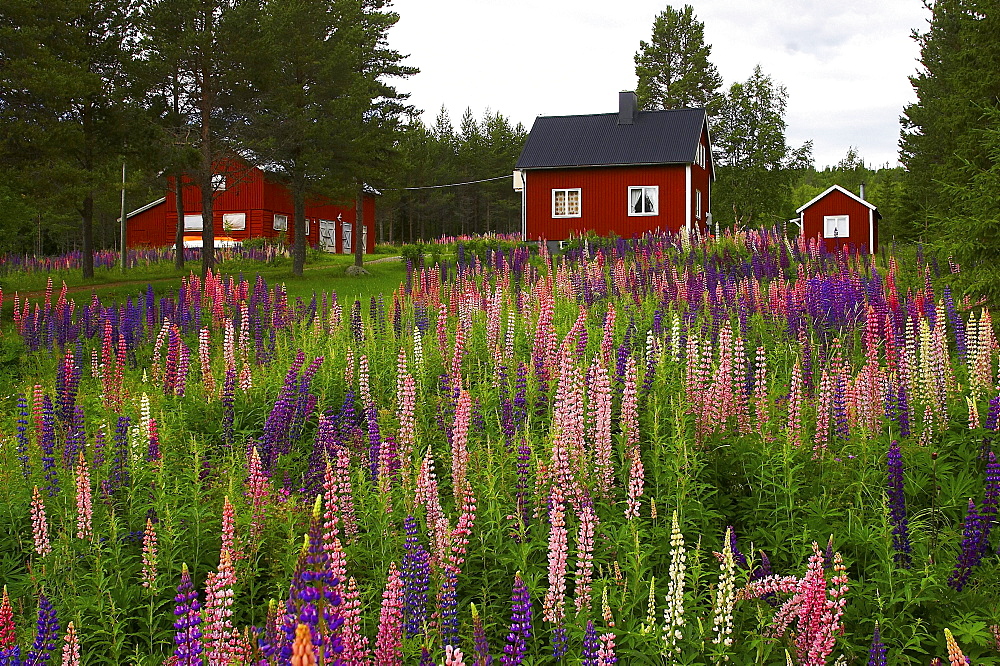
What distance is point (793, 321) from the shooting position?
8.25 meters

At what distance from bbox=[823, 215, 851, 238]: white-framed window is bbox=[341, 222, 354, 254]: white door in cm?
3111

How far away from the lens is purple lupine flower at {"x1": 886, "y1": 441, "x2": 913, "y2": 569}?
162 inches

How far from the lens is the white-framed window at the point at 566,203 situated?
3719cm

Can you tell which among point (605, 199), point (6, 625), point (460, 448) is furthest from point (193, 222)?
point (6, 625)

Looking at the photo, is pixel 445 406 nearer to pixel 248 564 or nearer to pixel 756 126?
pixel 248 564

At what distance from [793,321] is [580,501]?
4867mm

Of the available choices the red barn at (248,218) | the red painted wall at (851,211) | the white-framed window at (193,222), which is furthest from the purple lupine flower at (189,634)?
the red painted wall at (851,211)

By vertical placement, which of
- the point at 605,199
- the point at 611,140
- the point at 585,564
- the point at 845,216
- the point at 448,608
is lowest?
the point at 448,608

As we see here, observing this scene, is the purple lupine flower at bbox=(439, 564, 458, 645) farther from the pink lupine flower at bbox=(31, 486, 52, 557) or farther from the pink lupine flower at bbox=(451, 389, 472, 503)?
the pink lupine flower at bbox=(31, 486, 52, 557)

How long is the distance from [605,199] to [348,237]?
24721 millimetres

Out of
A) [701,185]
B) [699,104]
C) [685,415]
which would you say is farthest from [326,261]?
[685,415]

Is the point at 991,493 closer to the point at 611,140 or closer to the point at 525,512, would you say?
the point at 525,512

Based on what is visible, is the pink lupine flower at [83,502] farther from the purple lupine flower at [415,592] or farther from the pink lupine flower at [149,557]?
the purple lupine flower at [415,592]

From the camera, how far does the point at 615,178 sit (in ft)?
121
